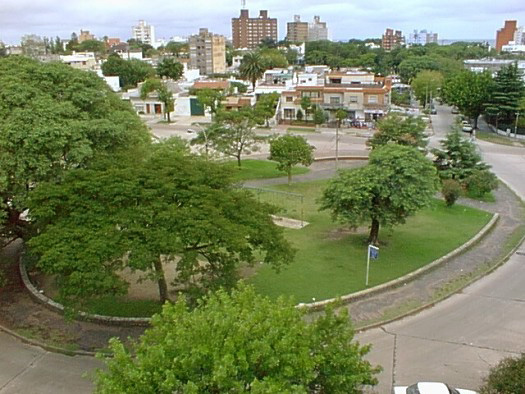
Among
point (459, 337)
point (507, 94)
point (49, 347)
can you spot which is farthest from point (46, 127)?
point (507, 94)

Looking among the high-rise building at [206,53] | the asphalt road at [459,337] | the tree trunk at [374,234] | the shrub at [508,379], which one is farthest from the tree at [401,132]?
the high-rise building at [206,53]

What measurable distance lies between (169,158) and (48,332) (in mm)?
5187

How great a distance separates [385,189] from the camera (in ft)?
56.1

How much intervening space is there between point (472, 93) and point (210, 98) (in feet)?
69.8

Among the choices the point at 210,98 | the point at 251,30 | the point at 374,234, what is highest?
the point at 251,30

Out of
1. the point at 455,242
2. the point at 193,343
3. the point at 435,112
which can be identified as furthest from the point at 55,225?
the point at 435,112

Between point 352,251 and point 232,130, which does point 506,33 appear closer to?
point 232,130

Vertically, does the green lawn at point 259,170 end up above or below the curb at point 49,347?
above

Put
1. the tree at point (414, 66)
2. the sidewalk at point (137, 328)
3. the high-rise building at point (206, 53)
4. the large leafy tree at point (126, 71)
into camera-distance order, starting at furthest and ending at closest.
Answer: the high-rise building at point (206, 53)
the tree at point (414, 66)
the large leafy tree at point (126, 71)
the sidewalk at point (137, 328)

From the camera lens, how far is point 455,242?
19.0 meters

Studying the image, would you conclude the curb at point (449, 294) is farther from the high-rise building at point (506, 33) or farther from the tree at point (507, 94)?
the high-rise building at point (506, 33)

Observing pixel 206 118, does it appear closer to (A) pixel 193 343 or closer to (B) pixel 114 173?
(B) pixel 114 173

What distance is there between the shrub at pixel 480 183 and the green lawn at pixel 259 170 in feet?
27.9

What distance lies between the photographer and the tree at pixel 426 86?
53.1 m
